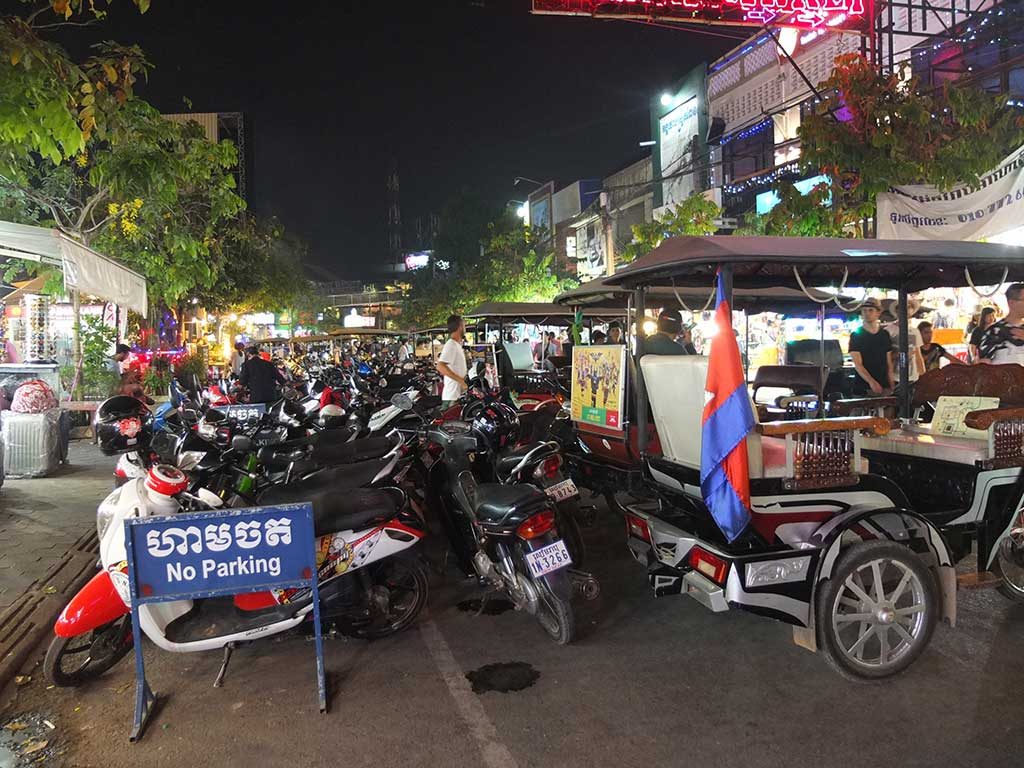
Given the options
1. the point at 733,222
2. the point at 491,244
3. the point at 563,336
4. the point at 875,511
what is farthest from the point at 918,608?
the point at 491,244

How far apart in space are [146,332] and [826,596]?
20459mm

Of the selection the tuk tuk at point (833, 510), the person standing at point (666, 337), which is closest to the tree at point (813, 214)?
the person standing at point (666, 337)

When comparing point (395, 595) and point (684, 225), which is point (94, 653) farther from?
point (684, 225)

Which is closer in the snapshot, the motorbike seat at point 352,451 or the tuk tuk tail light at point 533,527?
the tuk tuk tail light at point 533,527

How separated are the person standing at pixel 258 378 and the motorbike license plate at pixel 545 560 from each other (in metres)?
7.75

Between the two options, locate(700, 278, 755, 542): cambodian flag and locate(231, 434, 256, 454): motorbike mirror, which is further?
locate(231, 434, 256, 454): motorbike mirror

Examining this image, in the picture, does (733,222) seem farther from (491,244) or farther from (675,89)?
(491,244)

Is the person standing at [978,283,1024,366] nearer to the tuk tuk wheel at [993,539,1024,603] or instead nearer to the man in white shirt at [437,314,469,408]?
the tuk tuk wheel at [993,539,1024,603]

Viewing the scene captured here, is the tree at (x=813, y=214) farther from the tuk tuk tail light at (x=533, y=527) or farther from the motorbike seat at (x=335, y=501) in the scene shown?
the motorbike seat at (x=335, y=501)

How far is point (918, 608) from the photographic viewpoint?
3.71m

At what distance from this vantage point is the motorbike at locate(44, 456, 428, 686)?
3738mm

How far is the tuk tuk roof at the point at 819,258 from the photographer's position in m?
3.89

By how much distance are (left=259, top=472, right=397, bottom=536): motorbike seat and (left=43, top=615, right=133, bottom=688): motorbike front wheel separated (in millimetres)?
1108

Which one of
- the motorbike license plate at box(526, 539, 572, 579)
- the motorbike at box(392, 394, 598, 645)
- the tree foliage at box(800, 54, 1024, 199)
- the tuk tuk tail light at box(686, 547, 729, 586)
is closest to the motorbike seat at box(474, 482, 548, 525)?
the motorbike at box(392, 394, 598, 645)
